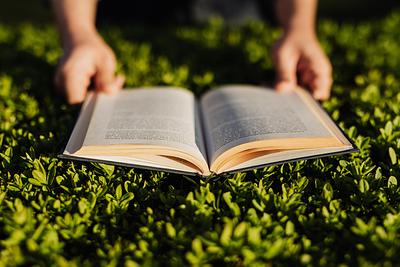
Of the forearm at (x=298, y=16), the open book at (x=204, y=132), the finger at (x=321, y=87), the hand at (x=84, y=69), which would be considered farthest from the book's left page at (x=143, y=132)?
the forearm at (x=298, y=16)

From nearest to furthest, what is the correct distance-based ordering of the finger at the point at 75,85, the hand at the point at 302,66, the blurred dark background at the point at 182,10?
the finger at the point at 75,85 → the hand at the point at 302,66 → the blurred dark background at the point at 182,10

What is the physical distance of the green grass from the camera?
4.58 ft

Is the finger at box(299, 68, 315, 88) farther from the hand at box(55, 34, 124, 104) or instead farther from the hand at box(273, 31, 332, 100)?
the hand at box(55, 34, 124, 104)

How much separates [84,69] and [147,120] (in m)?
0.70

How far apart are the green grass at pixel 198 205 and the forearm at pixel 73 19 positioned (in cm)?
49

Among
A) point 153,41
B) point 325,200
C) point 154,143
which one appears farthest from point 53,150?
point 153,41

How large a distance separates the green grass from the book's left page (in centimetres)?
A: 10

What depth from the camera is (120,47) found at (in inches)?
136

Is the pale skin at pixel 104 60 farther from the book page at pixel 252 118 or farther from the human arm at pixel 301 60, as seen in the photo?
the book page at pixel 252 118

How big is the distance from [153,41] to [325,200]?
2553 millimetres

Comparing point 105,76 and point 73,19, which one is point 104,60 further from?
point 73,19

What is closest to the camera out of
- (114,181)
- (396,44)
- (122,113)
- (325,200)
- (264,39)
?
(325,200)

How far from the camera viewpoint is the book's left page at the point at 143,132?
1.71 meters

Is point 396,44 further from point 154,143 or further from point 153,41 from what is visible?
point 154,143
